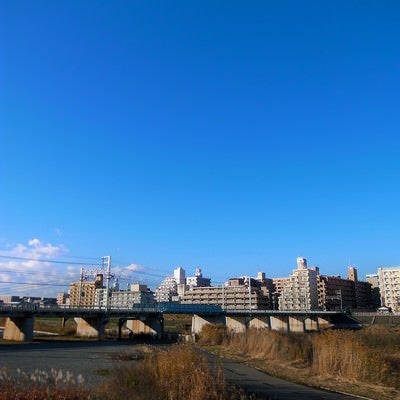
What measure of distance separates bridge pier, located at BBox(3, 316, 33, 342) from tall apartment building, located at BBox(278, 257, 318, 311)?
121721 millimetres

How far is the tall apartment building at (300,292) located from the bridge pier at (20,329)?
121721 millimetres

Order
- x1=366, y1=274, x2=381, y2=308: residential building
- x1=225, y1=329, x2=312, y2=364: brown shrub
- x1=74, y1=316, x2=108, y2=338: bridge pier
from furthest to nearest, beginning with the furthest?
x1=366, y1=274, x2=381, y2=308: residential building
x1=74, y1=316, x2=108, y2=338: bridge pier
x1=225, y1=329, x2=312, y2=364: brown shrub

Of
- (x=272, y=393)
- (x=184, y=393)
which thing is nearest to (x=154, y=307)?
(x=272, y=393)

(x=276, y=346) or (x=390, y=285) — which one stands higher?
(x=390, y=285)

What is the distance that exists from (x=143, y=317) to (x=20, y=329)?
82.7ft

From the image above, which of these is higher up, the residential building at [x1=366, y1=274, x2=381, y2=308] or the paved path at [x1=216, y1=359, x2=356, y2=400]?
the residential building at [x1=366, y1=274, x2=381, y2=308]

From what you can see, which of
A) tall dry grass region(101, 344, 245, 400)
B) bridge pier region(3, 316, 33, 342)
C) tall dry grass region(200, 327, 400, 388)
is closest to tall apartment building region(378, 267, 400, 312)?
bridge pier region(3, 316, 33, 342)

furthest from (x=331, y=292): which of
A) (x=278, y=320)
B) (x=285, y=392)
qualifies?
(x=285, y=392)

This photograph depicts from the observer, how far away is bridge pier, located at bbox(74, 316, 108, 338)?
2844 inches

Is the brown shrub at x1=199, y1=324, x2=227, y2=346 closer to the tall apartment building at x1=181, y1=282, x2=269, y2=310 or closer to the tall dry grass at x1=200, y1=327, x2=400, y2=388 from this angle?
the tall dry grass at x1=200, y1=327, x2=400, y2=388

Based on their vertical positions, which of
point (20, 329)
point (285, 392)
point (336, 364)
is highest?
point (20, 329)

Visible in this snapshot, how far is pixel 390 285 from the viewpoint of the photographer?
172 meters

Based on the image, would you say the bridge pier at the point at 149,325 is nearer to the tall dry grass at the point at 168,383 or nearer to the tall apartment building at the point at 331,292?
the tall dry grass at the point at 168,383

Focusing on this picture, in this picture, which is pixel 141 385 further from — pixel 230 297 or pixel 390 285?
pixel 390 285
